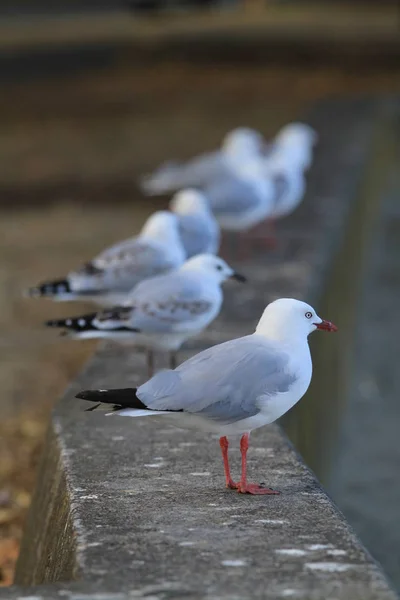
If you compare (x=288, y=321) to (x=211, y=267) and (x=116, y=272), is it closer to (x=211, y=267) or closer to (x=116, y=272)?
(x=211, y=267)

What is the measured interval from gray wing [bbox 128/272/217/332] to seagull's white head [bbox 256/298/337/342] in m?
1.13

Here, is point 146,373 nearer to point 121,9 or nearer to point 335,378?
point 335,378

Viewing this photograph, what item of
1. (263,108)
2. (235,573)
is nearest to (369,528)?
(235,573)

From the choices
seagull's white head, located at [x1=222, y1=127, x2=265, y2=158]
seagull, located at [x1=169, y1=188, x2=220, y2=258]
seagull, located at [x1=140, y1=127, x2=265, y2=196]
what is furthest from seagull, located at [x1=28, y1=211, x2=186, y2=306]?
seagull's white head, located at [x1=222, y1=127, x2=265, y2=158]

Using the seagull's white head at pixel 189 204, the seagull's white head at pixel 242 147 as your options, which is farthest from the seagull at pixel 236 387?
the seagull's white head at pixel 242 147

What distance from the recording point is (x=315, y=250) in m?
6.97

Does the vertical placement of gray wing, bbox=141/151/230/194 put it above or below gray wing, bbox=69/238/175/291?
above

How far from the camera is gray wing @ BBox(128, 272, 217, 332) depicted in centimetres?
439

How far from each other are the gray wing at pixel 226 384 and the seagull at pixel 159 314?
1192 mm

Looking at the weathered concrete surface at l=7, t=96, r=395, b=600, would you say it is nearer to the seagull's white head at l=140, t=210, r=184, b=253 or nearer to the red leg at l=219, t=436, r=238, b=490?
the red leg at l=219, t=436, r=238, b=490

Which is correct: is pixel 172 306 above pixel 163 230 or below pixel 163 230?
below

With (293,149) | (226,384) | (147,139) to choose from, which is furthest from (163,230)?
(147,139)

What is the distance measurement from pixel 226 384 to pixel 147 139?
13.0m

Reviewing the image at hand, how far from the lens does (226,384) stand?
3125 mm
